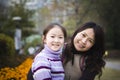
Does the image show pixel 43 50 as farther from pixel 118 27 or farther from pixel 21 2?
pixel 21 2

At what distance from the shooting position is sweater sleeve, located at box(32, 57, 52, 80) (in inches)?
104

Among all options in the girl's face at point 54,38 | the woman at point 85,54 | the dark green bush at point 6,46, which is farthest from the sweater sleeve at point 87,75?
the dark green bush at point 6,46

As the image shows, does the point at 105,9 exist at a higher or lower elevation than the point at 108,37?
higher

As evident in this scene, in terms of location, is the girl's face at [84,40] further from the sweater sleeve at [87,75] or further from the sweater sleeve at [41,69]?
the sweater sleeve at [41,69]

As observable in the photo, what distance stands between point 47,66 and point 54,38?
229mm

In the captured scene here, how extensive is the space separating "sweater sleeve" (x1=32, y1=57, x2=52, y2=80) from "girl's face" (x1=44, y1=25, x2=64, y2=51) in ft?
0.42

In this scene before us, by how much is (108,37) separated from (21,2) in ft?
27.6

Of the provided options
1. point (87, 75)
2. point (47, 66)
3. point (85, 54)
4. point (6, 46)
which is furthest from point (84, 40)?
point (6, 46)

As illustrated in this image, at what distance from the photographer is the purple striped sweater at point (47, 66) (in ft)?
8.73

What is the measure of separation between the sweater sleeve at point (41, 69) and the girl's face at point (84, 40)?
0.32 m

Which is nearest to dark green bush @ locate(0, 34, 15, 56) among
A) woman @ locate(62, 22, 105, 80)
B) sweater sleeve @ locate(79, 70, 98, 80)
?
woman @ locate(62, 22, 105, 80)

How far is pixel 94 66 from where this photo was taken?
2.94 metres

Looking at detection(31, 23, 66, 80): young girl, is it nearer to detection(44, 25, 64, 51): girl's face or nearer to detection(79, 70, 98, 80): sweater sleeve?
detection(44, 25, 64, 51): girl's face

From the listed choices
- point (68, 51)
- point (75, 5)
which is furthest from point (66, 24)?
point (68, 51)
